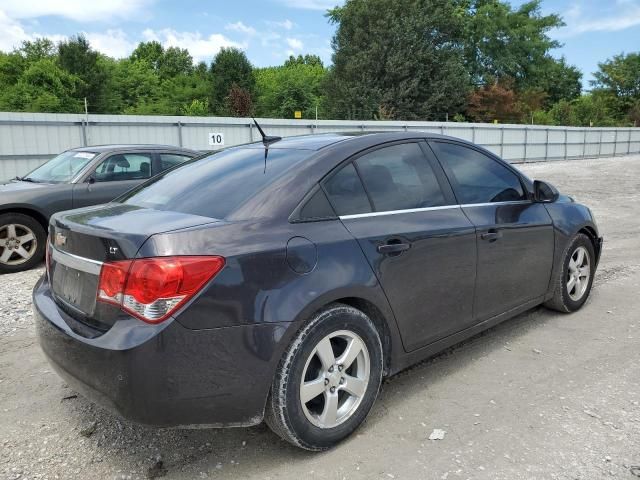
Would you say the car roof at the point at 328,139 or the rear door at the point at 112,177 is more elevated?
the car roof at the point at 328,139

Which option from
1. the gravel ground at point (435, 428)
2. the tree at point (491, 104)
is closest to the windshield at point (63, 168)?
the gravel ground at point (435, 428)

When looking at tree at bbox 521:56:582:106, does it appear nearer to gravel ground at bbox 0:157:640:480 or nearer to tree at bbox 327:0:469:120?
tree at bbox 327:0:469:120

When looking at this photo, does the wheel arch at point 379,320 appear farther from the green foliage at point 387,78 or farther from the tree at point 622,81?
the tree at point 622,81

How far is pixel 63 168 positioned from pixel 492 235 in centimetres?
617

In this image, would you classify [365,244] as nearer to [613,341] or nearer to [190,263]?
[190,263]

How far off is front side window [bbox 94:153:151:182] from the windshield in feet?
0.74

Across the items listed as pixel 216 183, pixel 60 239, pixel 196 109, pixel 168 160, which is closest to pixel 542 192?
pixel 216 183

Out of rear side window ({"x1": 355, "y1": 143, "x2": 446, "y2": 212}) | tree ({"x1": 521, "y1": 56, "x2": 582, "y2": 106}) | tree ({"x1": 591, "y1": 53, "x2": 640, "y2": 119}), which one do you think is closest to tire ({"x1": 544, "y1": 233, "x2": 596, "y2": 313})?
rear side window ({"x1": 355, "y1": 143, "x2": 446, "y2": 212})

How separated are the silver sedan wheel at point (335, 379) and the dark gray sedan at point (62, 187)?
547 centimetres

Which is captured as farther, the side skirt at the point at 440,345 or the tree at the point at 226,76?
the tree at the point at 226,76

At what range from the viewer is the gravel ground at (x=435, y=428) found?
2605 mm

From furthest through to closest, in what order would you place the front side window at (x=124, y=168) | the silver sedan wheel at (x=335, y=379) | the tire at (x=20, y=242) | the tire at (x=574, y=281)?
the front side window at (x=124, y=168) < the tire at (x=20, y=242) < the tire at (x=574, y=281) < the silver sedan wheel at (x=335, y=379)

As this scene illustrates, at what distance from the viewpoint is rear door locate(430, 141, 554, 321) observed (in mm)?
3594

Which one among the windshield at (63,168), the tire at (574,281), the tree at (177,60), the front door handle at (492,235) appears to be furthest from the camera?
the tree at (177,60)
